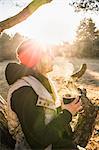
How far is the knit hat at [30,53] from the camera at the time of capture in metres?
2.77

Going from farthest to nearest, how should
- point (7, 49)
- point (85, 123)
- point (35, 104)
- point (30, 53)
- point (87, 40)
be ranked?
point (87, 40)
point (7, 49)
point (85, 123)
point (30, 53)
point (35, 104)

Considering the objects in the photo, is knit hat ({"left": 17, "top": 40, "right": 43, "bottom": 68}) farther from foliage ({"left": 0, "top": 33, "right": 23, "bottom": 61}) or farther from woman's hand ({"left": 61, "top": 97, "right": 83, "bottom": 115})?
foliage ({"left": 0, "top": 33, "right": 23, "bottom": 61})

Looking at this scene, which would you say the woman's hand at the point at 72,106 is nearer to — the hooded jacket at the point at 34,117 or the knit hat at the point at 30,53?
the hooded jacket at the point at 34,117

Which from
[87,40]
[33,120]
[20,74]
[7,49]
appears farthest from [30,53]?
[87,40]

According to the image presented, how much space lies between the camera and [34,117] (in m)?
2.63

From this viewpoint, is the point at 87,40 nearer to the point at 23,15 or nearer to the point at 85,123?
the point at 85,123

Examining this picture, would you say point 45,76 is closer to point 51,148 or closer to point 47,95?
point 47,95

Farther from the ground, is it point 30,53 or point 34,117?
point 30,53

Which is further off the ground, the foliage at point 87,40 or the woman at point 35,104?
the woman at point 35,104

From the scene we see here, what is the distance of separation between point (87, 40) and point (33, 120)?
3486 cm

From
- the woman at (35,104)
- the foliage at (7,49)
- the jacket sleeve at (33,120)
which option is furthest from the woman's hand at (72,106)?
the foliage at (7,49)

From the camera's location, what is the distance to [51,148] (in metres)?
2.84

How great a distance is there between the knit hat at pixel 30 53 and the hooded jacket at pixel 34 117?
0.06 meters

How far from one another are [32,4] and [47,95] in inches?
36.0
